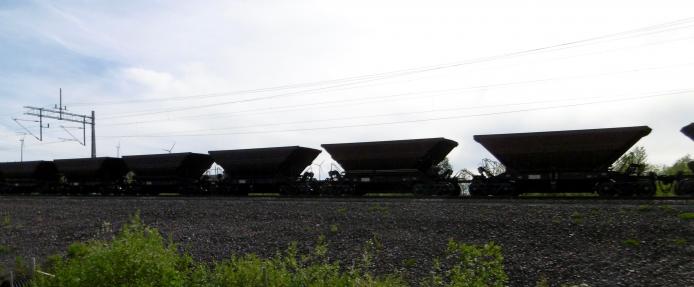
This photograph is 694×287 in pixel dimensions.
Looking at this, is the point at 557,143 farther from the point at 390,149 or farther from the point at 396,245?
the point at 396,245

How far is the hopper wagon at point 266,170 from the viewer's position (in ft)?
73.1

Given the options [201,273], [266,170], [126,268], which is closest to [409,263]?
[201,273]

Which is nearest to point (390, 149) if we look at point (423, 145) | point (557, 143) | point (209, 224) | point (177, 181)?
point (423, 145)

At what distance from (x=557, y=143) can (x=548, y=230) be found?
8.07 meters

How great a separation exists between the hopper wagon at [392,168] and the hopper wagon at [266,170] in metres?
1.80

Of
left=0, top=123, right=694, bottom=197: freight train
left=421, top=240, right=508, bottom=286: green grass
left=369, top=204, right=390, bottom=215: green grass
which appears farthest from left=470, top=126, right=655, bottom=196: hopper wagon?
left=421, top=240, right=508, bottom=286: green grass

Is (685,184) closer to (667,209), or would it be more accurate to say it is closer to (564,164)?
(564,164)

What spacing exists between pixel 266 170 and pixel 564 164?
507 inches

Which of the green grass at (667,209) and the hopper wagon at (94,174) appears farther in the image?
the hopper wagon at (94,174)

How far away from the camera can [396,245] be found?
29.3 ft

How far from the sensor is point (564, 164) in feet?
54.0

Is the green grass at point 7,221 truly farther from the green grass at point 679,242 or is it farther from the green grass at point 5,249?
the green grass at point 679,242

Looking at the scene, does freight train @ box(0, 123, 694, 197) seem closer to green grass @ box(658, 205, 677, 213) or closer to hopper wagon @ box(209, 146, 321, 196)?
hopper wagon @ box(209, 146, 321, 196)

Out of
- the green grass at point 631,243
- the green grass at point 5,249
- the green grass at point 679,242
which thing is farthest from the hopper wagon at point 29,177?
the green grass at point 679,242
